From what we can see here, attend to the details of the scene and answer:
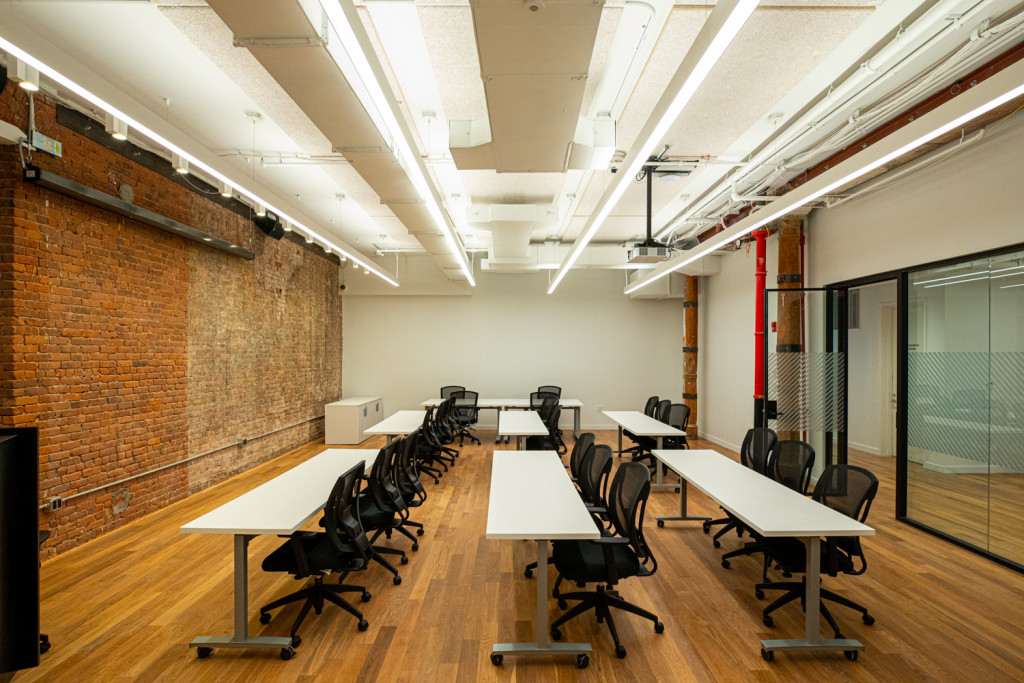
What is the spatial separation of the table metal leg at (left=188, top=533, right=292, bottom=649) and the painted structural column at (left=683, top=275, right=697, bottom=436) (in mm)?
8074

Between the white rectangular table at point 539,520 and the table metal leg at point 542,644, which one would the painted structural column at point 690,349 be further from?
the table metal leg at point 542,644

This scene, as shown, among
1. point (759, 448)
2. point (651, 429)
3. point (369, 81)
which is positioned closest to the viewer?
point (369, 81)

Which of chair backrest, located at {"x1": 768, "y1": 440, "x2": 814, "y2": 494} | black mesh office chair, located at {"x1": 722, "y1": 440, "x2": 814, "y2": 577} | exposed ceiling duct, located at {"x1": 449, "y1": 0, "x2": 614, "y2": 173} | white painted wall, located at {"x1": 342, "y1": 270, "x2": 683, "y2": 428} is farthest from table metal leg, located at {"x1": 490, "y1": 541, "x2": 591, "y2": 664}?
white painted wall, located at {"x1": 342, "y1": 270, "x2": 683, "y2": 428}

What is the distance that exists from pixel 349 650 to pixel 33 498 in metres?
1.98

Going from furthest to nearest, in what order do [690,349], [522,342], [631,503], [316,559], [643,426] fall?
1. [522,342]
2. [690,349]
3. [643,426]
4. [316,559]
5. [631,503]

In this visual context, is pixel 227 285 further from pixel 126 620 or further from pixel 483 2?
pixel 483 2

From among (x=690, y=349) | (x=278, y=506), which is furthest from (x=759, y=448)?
(x=690, y=349)

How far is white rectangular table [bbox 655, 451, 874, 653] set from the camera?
2715 millimetres

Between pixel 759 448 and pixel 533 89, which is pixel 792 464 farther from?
pixel 533 89

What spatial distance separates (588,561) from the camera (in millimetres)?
2941

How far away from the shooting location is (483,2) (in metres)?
1.94

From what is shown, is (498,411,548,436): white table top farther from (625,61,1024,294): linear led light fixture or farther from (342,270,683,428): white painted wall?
(625,61,1024,294): linear led light fixture

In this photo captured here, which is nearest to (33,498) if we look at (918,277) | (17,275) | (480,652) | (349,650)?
(349,650)

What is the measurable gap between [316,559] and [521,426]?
349cm
